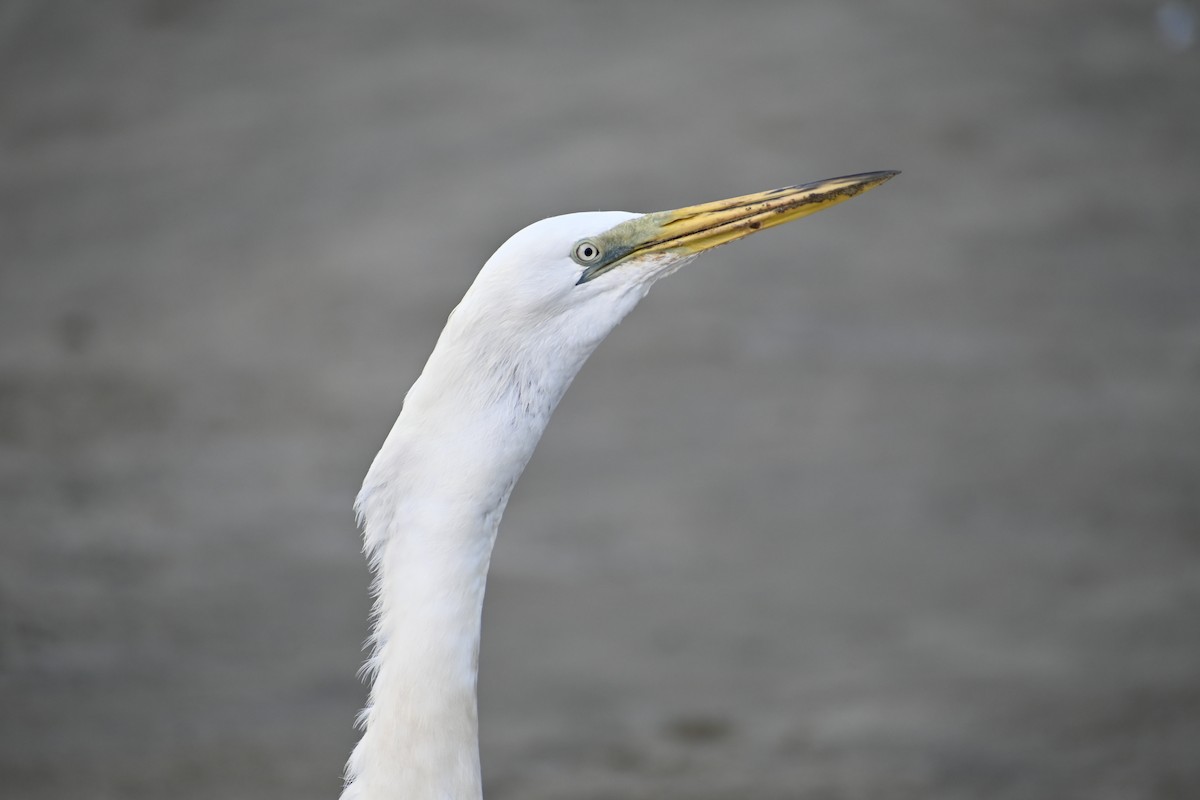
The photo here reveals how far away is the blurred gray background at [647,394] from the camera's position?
4.35 meters

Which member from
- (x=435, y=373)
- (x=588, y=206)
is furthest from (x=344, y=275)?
(x=435, y=373)

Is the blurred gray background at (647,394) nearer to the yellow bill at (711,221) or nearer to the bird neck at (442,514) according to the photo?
the bird neck at (442,514)

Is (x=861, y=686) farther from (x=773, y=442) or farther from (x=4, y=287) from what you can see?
(x=4, y=287)

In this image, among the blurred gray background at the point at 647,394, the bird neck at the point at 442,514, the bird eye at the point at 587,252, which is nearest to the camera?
the bird neck at the point at 442,514

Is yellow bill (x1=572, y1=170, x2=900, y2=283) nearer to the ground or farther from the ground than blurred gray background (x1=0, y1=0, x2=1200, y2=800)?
nearer to the ground

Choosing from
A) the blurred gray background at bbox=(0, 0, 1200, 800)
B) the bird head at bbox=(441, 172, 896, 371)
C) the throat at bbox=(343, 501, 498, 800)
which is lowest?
the throat at bbox=(343, 501, 498, 800)

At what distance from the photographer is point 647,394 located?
18.7ft

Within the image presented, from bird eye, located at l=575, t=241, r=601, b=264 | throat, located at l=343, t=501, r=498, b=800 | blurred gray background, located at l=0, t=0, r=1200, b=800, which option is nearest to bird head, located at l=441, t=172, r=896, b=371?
bird eye, located at l=575, t=241, r=601, b=264

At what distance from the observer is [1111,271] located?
6.16 m

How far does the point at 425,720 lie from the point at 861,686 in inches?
105

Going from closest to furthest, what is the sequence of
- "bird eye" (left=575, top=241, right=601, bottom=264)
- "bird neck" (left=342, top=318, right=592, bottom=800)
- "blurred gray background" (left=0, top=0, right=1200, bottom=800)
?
"bird neck" (left=342, top=318, right=592, bottom=800) < "bird eye" (left=575, top=241, right=601, bottom=264) < "blurred gray background" (left=0, top=0, right=1200, bottom=800)

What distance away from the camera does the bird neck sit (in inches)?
79.4

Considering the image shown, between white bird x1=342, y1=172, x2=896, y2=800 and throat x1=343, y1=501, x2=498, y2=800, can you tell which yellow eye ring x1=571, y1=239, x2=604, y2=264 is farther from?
throat x1=343, y1=501, x2=498, y2=800

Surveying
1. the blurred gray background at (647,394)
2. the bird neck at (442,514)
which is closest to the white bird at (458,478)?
the bird neck at (442,514)
